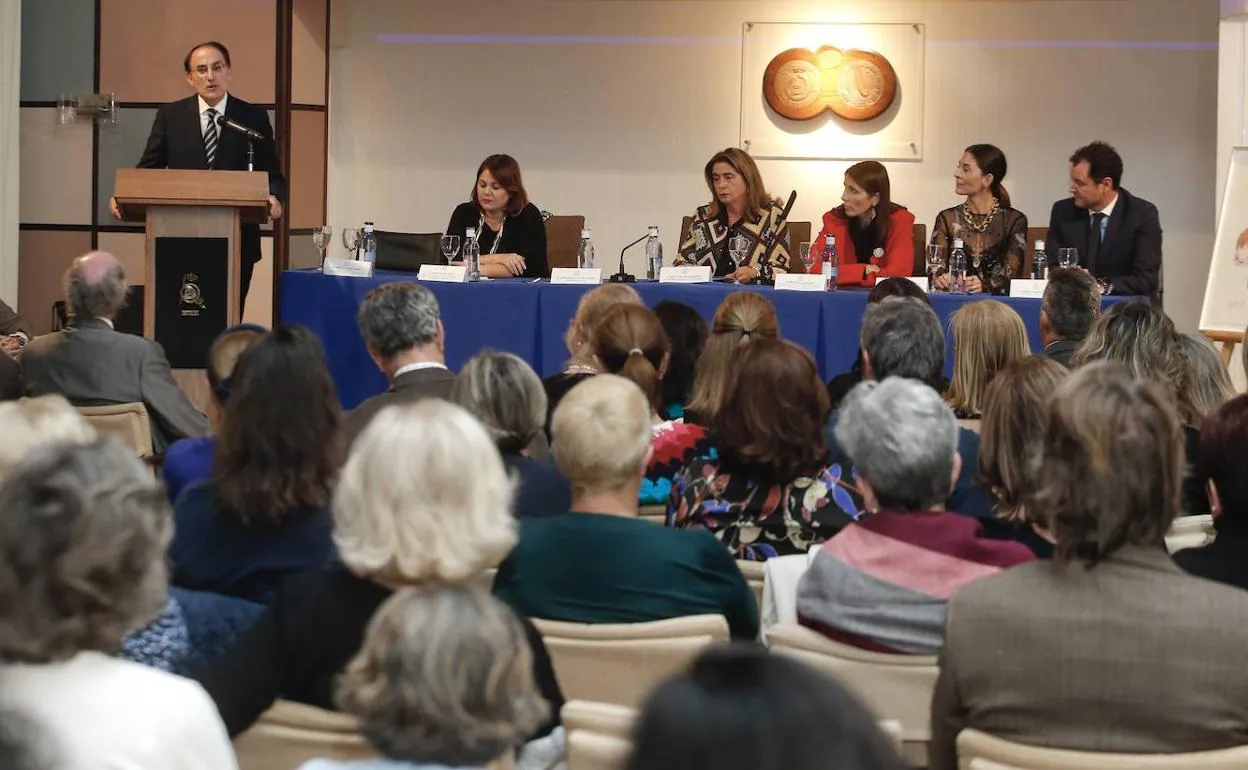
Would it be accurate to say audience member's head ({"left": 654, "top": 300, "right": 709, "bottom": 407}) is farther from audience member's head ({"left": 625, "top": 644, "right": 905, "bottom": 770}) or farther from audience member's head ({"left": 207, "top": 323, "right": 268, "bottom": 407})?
audience member's head ({"left": 625, "top": 644, "right": 905, "bottom": 770})

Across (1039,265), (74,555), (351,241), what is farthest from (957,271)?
(74,555)

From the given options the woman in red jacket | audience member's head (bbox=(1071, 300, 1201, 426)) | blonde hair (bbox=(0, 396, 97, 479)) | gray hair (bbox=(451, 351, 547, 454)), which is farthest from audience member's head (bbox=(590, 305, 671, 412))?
the woman in red jacket

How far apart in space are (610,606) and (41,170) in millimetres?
7178

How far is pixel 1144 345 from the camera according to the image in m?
3.91

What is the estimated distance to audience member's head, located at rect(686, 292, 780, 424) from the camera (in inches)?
155

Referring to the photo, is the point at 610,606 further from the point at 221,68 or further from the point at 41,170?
the point at 41,170

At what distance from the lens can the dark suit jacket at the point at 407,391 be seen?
3.45 meters

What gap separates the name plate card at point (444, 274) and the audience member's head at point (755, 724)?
533cm

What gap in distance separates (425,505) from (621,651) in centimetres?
42

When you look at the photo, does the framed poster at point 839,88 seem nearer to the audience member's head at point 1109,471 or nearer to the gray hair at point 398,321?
the gray hair at point 398,321

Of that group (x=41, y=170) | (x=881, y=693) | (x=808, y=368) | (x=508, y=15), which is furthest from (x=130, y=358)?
(x=508, y=15)

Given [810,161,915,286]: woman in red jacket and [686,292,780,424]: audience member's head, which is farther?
[810,161,915,286]: woman in red jacket

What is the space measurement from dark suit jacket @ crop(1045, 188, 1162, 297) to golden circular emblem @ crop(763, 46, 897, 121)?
2.39 m

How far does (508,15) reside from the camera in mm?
9195
